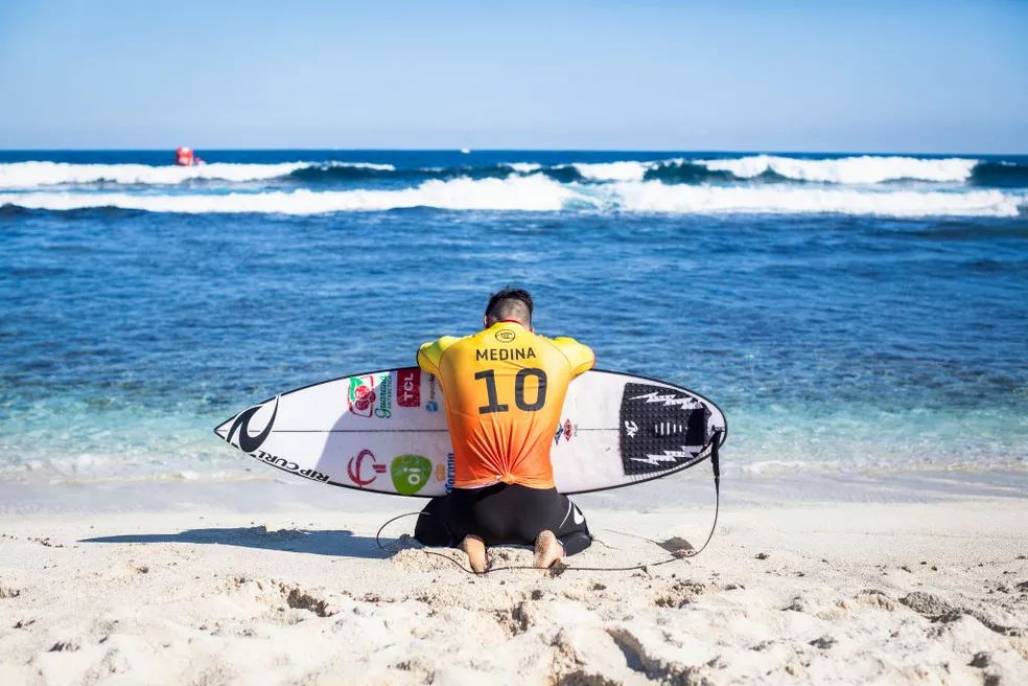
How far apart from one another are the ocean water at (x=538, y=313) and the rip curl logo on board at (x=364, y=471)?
3.93 feet

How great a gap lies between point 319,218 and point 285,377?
46.7ft

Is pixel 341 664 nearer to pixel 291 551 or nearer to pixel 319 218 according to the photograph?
pixel 291 551

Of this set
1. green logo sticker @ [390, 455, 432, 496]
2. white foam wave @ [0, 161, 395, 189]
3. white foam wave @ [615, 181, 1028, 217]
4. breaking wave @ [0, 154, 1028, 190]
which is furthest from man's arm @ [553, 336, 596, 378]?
white foam wave @ [0, 161, 395, 189]

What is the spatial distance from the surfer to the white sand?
182mm

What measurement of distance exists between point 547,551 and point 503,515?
9.5 inches

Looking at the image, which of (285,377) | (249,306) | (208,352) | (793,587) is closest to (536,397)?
(793,587)

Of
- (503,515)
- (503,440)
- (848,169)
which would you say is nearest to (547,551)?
(503,515)

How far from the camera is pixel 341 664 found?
2.56 m

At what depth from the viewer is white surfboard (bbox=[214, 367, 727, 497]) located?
452 cm

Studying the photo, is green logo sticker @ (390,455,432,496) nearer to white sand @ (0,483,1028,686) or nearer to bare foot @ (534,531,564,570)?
white sand @ (0,483,1028,686)

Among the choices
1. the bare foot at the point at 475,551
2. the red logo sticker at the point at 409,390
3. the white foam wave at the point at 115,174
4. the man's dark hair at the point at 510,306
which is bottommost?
the bare foot at the point at 475,551

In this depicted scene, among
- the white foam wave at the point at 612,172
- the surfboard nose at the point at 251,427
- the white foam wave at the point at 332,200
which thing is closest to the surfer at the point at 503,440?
the surfboard nose at the point at 251,427

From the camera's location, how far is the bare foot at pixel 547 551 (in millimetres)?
3625

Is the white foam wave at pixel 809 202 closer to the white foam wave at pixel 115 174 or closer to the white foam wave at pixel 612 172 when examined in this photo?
the white foam wave at pixel 612 172
